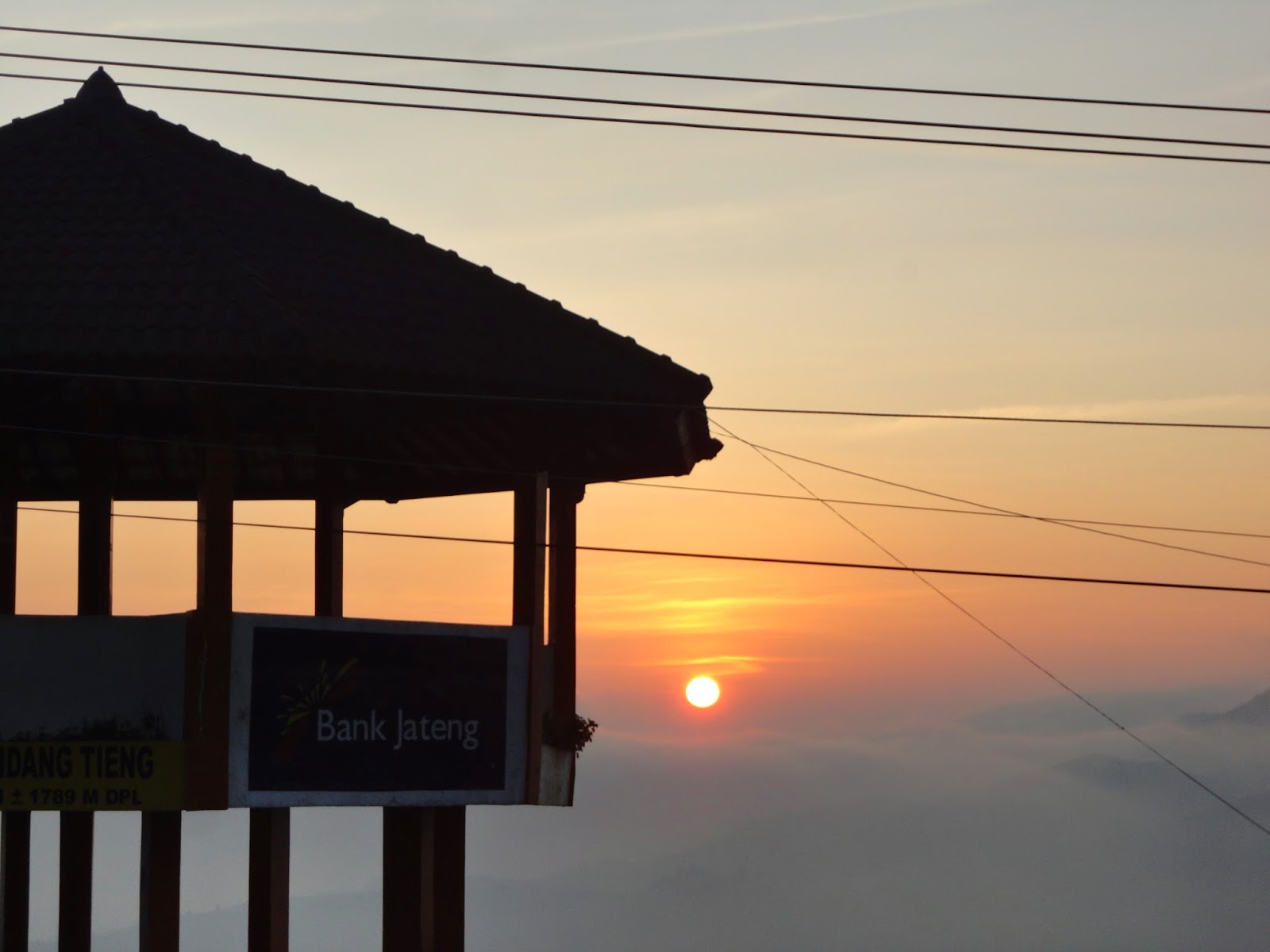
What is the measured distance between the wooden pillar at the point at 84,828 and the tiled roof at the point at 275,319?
1166 mm

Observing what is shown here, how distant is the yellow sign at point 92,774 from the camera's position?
15.6 metres

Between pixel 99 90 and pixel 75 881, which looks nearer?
pixel 99 90

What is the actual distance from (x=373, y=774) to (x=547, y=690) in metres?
2.60

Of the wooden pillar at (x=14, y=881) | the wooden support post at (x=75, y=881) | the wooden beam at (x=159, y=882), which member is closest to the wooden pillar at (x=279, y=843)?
the wooden beam at (x=159, y=882)

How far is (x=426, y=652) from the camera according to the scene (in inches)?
661

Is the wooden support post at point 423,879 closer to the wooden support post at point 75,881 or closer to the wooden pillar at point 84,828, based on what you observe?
the wooden pillar at point 84,828

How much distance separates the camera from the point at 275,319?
53.5ft

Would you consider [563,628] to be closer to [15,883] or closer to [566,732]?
[566,732]

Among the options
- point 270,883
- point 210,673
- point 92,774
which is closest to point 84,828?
point 270,883

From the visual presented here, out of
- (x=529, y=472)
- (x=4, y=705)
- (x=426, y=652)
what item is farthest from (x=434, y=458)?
(x=4, y=705)

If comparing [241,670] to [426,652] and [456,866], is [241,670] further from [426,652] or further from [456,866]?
[456,866]

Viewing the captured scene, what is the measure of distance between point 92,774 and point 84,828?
666 centimetres

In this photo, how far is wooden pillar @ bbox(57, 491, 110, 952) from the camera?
20.1m

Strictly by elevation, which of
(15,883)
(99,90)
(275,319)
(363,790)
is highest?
(99,90)
